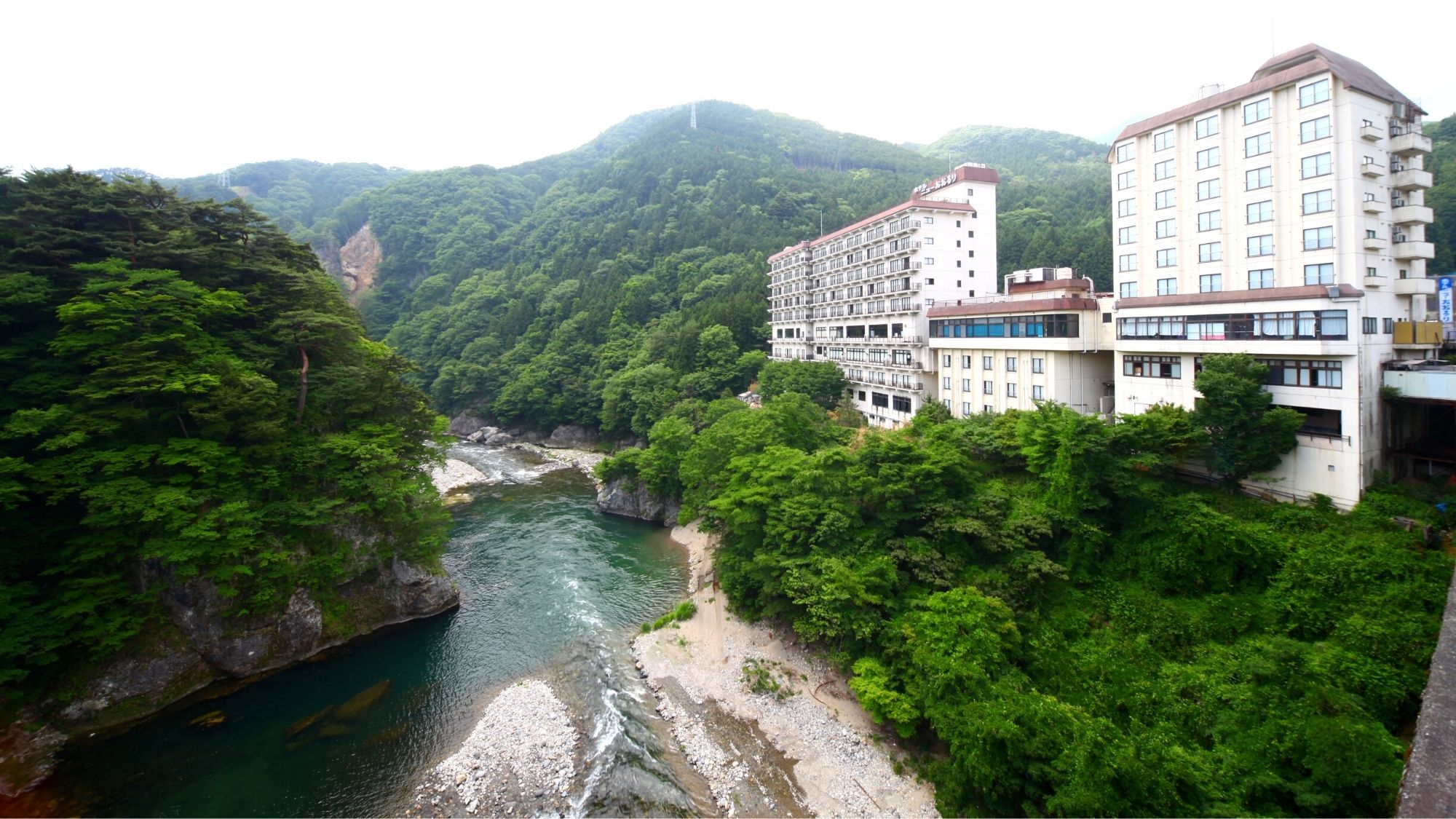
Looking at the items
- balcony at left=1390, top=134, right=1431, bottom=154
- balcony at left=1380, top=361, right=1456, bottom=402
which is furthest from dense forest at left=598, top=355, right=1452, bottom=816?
balcony at left=1390, top=134, right=1431, bottom=154

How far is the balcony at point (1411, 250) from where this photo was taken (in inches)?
880

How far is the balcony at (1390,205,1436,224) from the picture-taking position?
2209 centimetres


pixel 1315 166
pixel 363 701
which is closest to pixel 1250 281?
pixel 1315 166

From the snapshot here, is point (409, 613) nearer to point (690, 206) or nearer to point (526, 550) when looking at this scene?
point (526, 550)

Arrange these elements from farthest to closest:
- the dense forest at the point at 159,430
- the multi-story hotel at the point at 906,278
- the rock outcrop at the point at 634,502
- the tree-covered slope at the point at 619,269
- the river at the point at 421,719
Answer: the tree-covered slope at the point at 619,269 < the rock outcrop at the point at 634,502 < the multi-story hotel at the point at 906,278 < the dense forest at the point at 159,430 < the river at the point at 421,719

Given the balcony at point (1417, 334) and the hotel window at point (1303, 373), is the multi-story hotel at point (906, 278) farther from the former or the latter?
the balcony at point (1417, 334)

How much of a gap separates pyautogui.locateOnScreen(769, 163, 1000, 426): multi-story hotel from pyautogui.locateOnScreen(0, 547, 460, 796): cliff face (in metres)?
31.7

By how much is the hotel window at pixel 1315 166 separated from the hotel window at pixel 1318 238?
1856 mm

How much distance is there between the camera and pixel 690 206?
9900 cm

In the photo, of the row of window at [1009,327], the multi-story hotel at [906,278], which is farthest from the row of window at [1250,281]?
the multi-story hotel at [906,278]

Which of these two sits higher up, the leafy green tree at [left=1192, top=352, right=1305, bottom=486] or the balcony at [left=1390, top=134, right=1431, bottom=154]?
the balcony at [left=1390, top=134, right=1431, bottom=154]

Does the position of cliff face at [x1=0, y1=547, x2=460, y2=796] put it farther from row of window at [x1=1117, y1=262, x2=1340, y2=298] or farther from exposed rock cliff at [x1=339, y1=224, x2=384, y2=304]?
exposed rock cliff at [x1=339, y1=224, x2=384, y2=304]

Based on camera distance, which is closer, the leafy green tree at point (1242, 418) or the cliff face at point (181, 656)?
the cliff face at point (181, 656)

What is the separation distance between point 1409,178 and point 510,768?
119 feet
